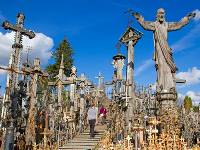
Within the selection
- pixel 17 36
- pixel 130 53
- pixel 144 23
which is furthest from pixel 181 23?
pixel 17 36

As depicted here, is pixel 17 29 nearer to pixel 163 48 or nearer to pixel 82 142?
pixel 82 142

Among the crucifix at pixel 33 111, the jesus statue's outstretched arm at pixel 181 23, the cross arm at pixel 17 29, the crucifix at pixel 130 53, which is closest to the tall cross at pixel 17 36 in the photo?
the cross arm at pixel 17 29

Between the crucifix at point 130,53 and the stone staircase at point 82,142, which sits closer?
the stone staircase at point 82,142

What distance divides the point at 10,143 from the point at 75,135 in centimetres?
460

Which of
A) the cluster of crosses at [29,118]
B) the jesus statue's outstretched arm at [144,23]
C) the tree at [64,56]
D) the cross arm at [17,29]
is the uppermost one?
the tree at [64,56]

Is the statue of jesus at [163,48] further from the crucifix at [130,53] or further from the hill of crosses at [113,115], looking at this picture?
the crucifix at [130,53]

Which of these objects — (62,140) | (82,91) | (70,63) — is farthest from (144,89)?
(70,63)

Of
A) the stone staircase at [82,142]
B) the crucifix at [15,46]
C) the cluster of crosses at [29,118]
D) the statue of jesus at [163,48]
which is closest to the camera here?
the statue of jesus at [163,48]

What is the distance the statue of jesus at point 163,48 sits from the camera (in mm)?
11570

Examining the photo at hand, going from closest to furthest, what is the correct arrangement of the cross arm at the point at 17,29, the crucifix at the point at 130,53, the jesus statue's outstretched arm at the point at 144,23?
1. the jesus statue's outstretched arm at the point at 144,23
2. the cross arm at the point at 17,29
3. the crucifix at the point at 130,53

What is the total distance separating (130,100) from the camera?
1561 cm

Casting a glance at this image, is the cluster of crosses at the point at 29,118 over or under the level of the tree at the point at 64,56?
under

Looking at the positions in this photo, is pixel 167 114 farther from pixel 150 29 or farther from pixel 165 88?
pixel 150 29

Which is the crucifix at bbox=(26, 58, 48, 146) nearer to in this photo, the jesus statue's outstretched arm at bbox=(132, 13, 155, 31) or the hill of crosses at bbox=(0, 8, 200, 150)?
the hill of crosses at bbox=(0, 8, 200, 150)
